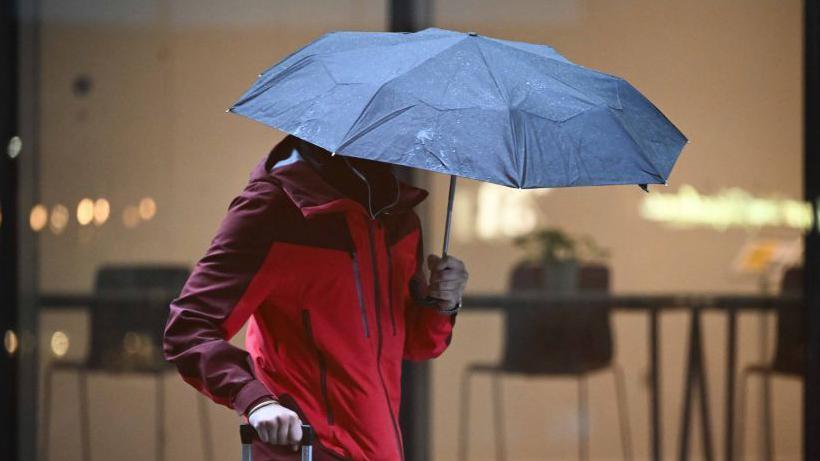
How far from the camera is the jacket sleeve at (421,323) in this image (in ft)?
9.62

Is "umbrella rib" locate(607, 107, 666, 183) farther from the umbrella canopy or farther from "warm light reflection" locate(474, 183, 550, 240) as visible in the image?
"warm light reflection" locate(474, 183, 550, 240)

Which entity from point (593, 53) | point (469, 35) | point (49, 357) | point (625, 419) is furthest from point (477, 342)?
point (469, 35)

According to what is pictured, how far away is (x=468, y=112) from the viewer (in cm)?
245

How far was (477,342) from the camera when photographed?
546 cm

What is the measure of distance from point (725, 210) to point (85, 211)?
2.77 m

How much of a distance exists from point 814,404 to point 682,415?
0.58 meters

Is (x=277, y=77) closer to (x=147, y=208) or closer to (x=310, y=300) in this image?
(x=310, y=300)

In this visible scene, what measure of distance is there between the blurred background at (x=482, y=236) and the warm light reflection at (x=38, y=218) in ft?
0.04

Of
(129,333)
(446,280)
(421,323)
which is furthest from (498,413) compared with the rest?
(446,280)

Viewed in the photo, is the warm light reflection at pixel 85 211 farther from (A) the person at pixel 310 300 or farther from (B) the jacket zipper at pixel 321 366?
(B) the jacket zipper at pixel 321 366

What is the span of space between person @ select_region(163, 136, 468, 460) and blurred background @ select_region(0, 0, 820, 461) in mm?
2526

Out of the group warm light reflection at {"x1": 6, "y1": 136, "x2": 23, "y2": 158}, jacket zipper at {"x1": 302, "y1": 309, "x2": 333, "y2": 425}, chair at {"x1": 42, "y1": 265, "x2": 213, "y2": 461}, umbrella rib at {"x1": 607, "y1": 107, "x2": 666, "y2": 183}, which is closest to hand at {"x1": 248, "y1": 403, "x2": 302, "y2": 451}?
jacket zipper at {"x1": 302, "y1": 309, "x2": 333, "y2": 425}

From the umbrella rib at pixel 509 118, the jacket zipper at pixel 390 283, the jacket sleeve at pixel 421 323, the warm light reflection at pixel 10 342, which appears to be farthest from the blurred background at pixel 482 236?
the umbrella rib at pixel 509 118

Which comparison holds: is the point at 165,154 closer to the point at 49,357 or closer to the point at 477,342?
the point at 49,357
